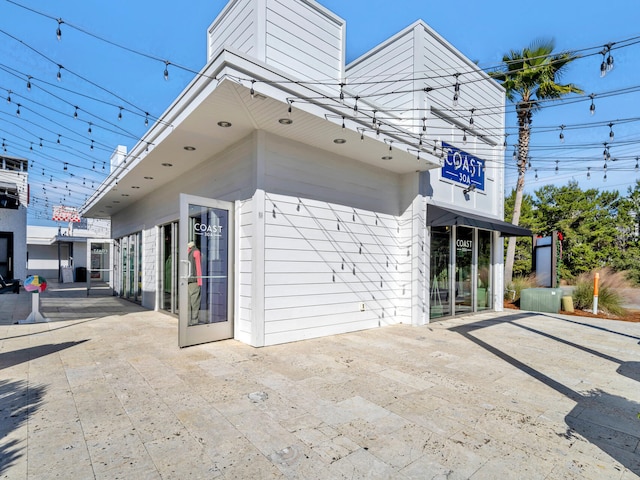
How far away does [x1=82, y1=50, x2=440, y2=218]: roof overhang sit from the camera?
12.0 feet

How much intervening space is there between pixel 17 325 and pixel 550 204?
83.4 feet

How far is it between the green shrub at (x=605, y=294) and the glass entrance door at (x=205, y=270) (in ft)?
29.0

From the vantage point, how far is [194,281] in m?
4.74

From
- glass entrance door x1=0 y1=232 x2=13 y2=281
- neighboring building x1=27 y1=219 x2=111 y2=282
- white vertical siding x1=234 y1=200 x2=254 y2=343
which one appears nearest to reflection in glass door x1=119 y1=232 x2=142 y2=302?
white vertical siding x1=234 y1=200 x2=254 y2=343

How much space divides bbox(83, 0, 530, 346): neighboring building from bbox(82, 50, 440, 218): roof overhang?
0.02 m

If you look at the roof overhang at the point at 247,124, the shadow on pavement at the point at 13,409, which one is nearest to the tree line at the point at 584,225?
the roof overhang at the point at 247,124

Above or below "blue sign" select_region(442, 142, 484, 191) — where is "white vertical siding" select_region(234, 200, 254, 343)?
below

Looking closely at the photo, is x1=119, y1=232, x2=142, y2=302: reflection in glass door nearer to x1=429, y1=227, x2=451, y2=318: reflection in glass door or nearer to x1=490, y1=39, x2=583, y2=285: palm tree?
x1=429, y1=227, x2=451, y2=318: reflection in glass door

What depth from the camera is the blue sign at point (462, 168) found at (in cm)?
728

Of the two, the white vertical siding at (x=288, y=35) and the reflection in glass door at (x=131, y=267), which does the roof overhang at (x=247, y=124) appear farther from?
the reflection in glass door at (x=131, y=267)

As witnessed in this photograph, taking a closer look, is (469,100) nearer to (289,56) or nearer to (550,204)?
(289,56)

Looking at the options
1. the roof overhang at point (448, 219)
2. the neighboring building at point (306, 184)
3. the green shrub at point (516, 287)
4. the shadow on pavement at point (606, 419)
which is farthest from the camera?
the green shrub at point (516, 287)

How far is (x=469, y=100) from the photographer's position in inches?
306

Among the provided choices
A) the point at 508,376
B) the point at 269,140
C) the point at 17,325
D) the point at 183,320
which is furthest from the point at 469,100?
the point at 17,325
